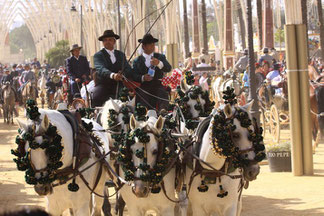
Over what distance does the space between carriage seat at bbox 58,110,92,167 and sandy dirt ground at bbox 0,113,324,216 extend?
10.2 feet

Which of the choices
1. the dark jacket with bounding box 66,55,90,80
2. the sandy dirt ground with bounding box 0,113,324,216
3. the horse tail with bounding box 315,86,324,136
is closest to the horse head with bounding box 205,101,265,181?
the sandy dirt ground with bounding box 0,113,324,216

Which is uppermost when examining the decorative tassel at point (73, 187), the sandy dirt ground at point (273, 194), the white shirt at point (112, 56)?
the white shirt at point (112, 56)

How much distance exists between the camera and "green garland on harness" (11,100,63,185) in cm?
670

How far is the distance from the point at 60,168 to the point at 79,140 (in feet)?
1.33

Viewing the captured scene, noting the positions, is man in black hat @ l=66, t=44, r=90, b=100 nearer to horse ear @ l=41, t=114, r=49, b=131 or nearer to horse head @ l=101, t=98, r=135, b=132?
horse head @ l=101, t=98, r=135, b=132

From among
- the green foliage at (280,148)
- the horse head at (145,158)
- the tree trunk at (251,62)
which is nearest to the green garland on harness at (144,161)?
the horse head at (145,158)

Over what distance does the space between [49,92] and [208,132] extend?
98.0ft

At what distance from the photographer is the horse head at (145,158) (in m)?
6.82

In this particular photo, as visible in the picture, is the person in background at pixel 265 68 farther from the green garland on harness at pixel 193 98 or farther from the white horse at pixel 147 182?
the white horse at pixel 147 182

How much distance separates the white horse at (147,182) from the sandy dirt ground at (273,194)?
329 centimetres

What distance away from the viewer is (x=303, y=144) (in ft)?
44.9

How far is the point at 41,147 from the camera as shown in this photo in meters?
6.73

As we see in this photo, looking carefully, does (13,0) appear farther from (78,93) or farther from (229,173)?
(229,173)

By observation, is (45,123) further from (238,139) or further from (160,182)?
(238,139)
